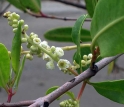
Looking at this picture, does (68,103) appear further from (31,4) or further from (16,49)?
(31,4)

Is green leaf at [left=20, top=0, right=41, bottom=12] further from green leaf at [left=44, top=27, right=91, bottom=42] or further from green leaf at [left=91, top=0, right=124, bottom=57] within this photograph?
green leaf at [left=91, top=0, right=124, bottom=57]

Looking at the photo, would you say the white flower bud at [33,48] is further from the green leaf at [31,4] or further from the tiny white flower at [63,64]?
the green leaf at [31,4]

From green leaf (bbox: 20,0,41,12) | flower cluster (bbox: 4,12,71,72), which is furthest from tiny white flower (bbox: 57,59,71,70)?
green leaf (bbox: 20,0,41,12)

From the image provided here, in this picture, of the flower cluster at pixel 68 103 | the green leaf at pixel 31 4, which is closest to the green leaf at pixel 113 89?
the flower cluster at pixel 68 103

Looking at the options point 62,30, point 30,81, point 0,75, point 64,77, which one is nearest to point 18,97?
point 30,81

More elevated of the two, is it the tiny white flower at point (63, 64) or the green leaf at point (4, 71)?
the tiny white flower at point (63, 64)

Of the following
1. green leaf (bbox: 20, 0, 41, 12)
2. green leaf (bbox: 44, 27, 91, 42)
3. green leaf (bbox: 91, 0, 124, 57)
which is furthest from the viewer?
green leaf (bbox: 44, 27, 91, 42)
